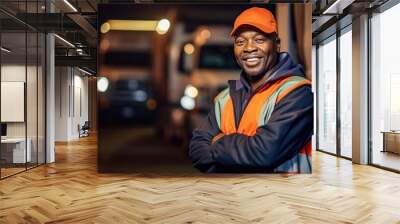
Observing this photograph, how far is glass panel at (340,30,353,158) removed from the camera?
923 centimetres

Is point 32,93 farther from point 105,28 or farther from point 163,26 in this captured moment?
point 163,26

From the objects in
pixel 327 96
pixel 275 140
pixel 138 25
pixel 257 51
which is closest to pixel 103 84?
pixel 138 25

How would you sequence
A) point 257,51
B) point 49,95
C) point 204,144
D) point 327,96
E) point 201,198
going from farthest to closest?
1. point 327,96
2. point 49,95
3. point 204,144
4. point 257,51
5. point 201,198

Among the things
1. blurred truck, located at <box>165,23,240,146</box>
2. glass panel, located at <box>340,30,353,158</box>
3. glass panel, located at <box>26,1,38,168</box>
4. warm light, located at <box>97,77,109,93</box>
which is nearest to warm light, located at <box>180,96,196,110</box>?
blurred truck, located at <box>165,23,240,146</box>

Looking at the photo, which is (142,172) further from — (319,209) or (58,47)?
(58,47)

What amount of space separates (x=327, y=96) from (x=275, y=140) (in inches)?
204

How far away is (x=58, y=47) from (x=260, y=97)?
349 inches

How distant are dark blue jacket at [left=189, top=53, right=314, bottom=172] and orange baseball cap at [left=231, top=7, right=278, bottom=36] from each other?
0.51 metres

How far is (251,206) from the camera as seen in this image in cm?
468

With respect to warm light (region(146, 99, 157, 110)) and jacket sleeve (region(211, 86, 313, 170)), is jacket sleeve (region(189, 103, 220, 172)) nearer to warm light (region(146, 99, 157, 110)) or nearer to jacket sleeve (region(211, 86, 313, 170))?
jacket sleeve (region(211, 86, 313, 170))

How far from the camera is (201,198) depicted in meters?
5.14

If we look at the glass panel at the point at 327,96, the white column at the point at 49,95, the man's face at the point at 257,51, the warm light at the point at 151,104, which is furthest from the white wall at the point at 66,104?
the man's face at the point at 257,51

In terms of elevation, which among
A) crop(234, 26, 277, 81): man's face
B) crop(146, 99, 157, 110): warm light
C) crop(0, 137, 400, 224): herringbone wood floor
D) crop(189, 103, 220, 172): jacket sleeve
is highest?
crop(234, 26, 277, 81): man's face

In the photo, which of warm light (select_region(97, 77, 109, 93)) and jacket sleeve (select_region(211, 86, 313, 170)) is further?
warm light (select_region(97, 77, 109, 93))
